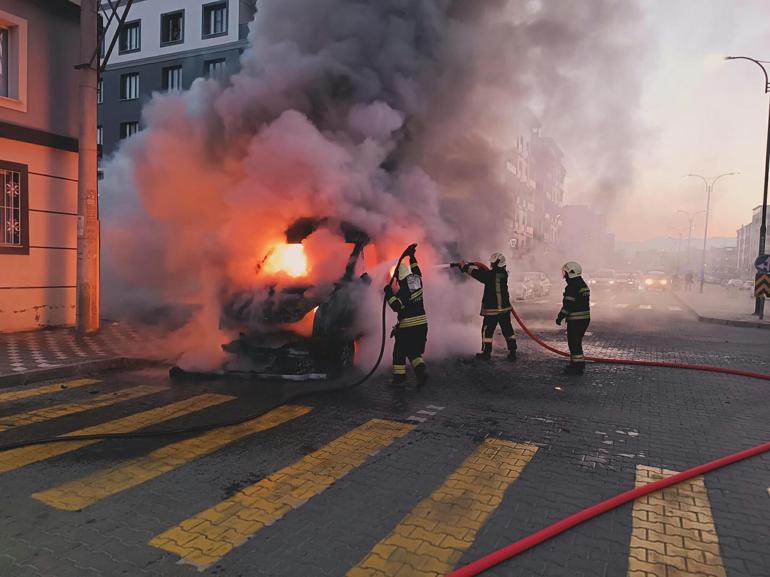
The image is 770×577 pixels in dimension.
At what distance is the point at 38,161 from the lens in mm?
10562

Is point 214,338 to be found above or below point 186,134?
below

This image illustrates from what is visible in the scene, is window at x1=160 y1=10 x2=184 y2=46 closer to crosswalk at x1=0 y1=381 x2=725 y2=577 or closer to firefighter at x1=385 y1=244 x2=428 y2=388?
firefighter at x1=385 y1=244 x2=428 y2=388

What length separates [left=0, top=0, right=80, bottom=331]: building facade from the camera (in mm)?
10125

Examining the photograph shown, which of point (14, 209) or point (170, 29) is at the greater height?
point (170, 29)

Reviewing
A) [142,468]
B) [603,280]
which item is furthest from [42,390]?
[603,280]

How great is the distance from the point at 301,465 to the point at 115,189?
11.8 meters

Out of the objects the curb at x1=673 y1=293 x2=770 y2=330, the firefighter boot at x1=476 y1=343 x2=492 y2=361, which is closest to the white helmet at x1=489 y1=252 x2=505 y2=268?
the firefighter boot at x1=476 y1=343 x2=492 y2=361

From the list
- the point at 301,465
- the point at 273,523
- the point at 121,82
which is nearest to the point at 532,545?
the point at 273,523

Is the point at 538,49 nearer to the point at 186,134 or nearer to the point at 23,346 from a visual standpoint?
the point at 186,134

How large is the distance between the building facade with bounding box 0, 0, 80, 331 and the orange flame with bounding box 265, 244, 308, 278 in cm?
532

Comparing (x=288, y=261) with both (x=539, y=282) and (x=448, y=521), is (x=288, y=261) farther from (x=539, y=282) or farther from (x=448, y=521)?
(x=539, y=282)

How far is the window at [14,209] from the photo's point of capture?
10180 mm

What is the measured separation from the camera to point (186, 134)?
10234 mm

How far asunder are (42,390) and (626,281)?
1233 inches
